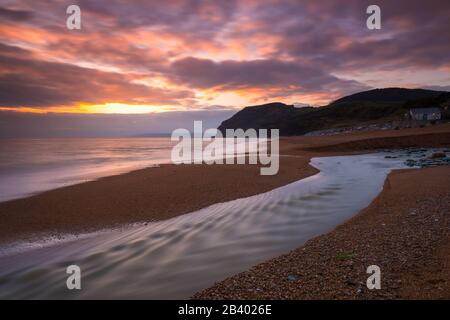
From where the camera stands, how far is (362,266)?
221 inches

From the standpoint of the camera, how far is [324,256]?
6.31m

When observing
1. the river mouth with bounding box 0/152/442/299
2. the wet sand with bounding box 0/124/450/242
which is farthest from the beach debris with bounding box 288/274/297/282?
the wet sand with bounding box 0/124/450/242

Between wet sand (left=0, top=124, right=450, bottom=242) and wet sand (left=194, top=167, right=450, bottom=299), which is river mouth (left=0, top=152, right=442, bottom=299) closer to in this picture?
wet sand (left=194, top=167, right=450, bottom=299)

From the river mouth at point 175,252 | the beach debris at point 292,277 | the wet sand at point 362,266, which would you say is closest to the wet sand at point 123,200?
the river mouth at point 175,252

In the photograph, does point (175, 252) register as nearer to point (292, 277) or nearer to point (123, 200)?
point (292, 277)

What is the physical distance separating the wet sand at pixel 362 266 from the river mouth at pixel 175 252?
30.3 inches

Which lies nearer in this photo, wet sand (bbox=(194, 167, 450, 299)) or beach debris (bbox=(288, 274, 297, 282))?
wet sand (bbox=(194, 167, 450, 299))

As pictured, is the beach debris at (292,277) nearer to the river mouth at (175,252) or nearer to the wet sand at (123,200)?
the river mouth at (175,252)

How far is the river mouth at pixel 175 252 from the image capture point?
5859 mm

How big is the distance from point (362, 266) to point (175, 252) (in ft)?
13.9

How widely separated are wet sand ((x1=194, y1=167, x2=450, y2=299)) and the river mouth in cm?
77

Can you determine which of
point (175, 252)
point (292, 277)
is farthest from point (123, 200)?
point (292, 277)

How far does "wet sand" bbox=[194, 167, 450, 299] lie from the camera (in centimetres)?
482
